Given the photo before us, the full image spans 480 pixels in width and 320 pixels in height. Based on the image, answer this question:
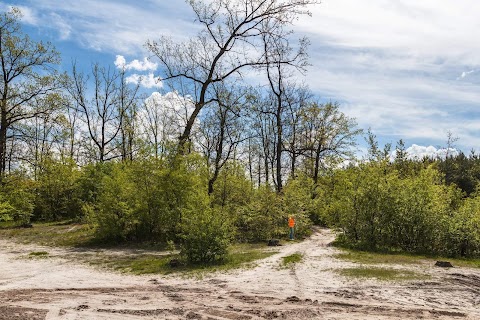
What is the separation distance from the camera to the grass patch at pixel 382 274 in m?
9.95

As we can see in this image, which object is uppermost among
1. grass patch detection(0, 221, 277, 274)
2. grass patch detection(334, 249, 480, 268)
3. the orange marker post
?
the orange marker post

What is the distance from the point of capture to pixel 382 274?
10398 millimetres

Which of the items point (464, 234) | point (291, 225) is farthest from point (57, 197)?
point (464, 234)

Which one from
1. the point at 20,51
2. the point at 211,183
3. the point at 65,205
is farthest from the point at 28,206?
the point at 211,183

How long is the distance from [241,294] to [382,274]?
408 centimetres

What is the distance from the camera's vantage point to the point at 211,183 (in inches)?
909

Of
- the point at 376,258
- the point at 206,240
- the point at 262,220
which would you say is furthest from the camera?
the point at 262,220

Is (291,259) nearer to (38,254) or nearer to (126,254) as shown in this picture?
(126,254)

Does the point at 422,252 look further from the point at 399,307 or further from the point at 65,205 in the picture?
the point at 65,205

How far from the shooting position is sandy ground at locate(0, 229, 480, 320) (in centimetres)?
716

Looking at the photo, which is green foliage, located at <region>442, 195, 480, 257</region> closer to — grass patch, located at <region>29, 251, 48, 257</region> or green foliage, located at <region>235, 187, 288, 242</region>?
green foliage, located at <region>235, 187, 288, 242</region>

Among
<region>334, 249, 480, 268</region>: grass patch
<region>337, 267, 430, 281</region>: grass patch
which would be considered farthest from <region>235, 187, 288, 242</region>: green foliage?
<region>337, 267, 430, 281</region>: grass patch

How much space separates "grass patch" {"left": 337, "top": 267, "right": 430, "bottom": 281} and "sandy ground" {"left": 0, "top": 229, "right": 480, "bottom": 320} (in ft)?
1.10

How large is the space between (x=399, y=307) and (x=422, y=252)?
27.3 ft
